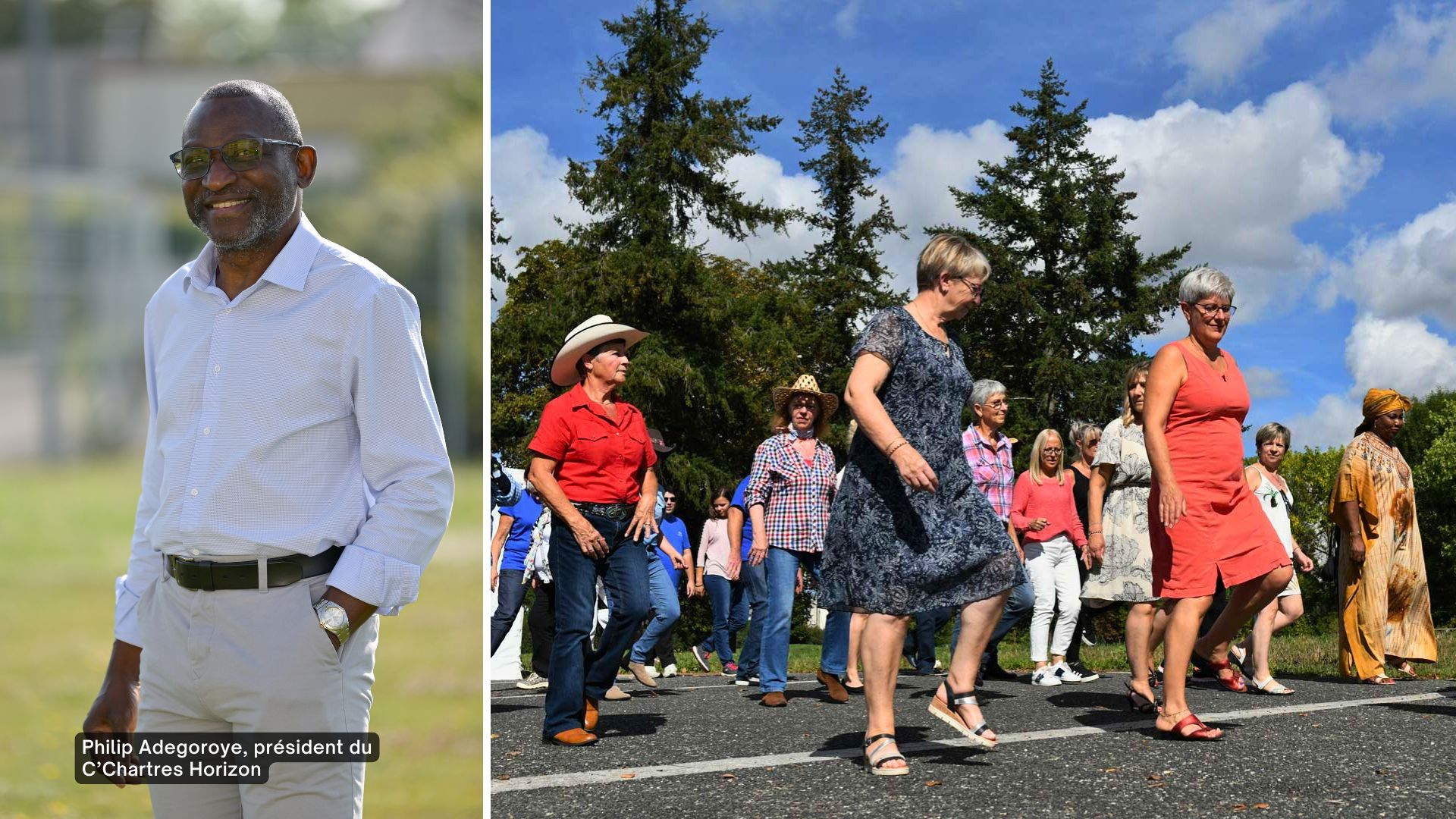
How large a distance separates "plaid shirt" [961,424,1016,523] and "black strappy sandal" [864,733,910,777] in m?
3.47

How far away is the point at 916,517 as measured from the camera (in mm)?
5129

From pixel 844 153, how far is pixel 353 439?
39.7 m

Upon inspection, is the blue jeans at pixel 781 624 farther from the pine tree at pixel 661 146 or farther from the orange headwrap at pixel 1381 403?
the pine tree at pixel 661 146

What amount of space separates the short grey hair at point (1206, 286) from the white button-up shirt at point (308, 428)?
4.53 metres

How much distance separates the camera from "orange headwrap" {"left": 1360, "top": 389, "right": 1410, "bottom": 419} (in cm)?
918

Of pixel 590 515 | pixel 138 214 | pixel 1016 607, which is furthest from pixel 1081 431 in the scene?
pixel 138 214

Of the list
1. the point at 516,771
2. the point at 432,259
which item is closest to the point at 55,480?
the point at 432,259

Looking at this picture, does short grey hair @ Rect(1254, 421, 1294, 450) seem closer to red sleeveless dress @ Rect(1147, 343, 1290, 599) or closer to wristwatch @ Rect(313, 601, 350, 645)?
red sleeveless dress @ Rect(1147, 343, 1290, 599)

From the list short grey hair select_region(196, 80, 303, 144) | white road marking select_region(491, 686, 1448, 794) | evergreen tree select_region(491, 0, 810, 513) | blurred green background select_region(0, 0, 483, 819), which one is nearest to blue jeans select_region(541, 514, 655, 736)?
white road marking select_region(491, 686, 1448, 794)

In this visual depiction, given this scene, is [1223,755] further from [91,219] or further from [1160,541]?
[91,219]

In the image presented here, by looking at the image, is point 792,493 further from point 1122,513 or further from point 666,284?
point 666,284

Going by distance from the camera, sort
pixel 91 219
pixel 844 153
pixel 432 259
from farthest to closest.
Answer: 1. pixel 844 153
2. pixel 91 219
3. pixel 432 259

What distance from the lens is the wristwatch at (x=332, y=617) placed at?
2307mm

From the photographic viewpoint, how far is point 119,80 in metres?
24.2
